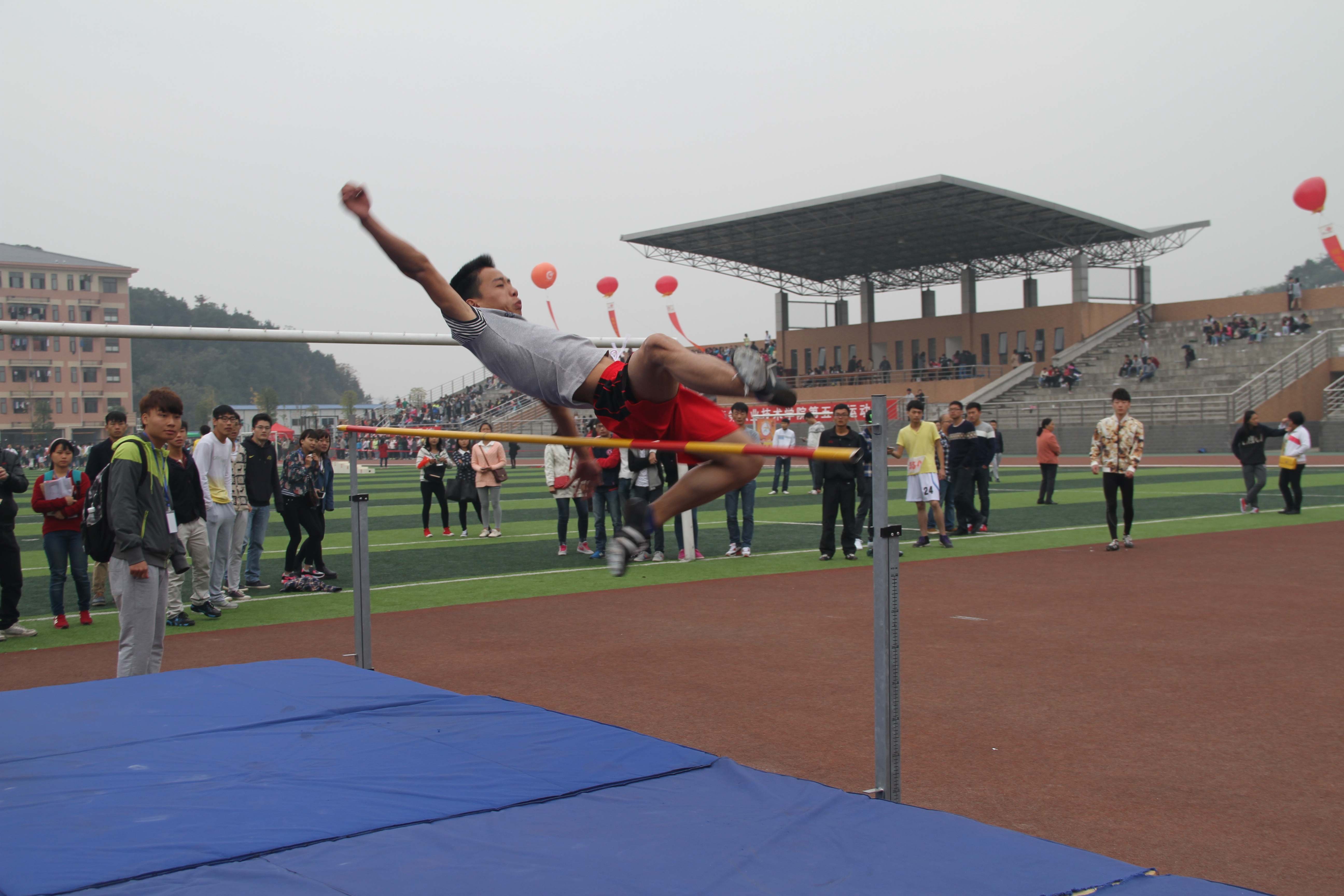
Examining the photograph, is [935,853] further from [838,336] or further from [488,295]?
[838,336]

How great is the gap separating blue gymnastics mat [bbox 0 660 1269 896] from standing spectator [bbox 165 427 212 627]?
2.99 m

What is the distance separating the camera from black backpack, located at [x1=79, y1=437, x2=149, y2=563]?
18.0 ft

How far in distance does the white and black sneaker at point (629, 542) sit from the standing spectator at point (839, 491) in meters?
6.55

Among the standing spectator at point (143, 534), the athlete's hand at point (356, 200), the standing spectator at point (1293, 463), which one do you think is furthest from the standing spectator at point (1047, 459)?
the athlete's hand at point (356, 200)

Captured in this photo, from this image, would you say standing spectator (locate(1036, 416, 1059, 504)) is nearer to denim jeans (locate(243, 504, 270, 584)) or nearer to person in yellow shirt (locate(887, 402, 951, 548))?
person in yellow shirt (locate(887, 402, 951, 548))

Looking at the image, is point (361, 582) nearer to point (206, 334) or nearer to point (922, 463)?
point (206, 334)

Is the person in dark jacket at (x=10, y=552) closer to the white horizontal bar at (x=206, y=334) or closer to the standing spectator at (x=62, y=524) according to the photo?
the standing spectator at (x=62, y=524)

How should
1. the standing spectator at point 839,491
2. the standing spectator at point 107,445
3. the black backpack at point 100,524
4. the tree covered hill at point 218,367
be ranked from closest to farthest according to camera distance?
the black backpack at point 100,524 < the standing spectator at point 107,445 < the standing spectator at point 839,491 < the tree covered hill at point 218,367

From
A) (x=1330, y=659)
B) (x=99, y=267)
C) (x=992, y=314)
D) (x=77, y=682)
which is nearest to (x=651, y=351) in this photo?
(x=77, y=682)

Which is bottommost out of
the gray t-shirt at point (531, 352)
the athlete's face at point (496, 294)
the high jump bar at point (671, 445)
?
the high jump bar at point (671, 445)

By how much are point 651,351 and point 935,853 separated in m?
2.05

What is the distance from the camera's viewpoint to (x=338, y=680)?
5570 millimetres

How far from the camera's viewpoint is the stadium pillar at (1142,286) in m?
45.6

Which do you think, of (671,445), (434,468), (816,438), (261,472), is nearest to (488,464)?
(434,468)
